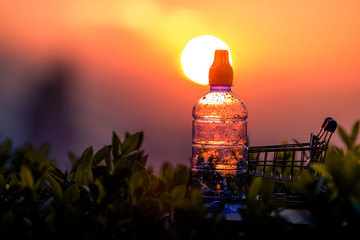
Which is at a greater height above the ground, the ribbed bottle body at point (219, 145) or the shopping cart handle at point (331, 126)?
the shopping cart handle at point (331, 126)

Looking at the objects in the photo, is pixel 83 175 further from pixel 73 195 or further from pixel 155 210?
pixel 155 210

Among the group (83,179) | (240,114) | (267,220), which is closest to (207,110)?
(240,114)

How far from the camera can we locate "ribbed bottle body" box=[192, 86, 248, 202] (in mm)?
3096

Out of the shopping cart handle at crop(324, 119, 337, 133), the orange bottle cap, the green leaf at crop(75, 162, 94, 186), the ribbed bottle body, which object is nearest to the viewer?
the green leaf at crop(75, 162, 94, 186)

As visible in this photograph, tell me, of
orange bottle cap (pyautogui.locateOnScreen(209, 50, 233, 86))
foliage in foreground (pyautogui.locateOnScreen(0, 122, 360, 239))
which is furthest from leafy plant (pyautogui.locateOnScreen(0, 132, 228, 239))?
orange bottle cap (pyautogui.locateOnScreen(209, 50, 233, 86))

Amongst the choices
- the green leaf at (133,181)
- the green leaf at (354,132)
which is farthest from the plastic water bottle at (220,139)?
the green leaf at (133,181)

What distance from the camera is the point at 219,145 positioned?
3625mm

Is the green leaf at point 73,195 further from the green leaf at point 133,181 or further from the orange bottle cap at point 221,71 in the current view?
the orange bottle cap at point 221,71

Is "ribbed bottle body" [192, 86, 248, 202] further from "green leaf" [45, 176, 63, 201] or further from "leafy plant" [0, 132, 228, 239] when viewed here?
"green leaf" [45, 176, 63, 201]

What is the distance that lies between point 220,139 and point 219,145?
113 mm

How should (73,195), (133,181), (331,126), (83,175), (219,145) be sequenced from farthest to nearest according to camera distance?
(219,145), (331,126), (83,175), (73,195), (133,181)

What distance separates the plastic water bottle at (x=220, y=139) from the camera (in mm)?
2773

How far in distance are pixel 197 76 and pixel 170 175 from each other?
3.36 meters

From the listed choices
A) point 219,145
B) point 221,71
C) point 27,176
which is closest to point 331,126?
point 221,71
